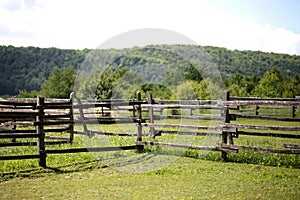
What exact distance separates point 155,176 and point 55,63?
4522 inches

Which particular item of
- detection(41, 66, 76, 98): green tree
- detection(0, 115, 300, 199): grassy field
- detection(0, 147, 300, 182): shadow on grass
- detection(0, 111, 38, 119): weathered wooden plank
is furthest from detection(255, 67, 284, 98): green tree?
detection(0, 111, 38, 119): weathered wooden plank

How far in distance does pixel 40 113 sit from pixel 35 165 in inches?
57.0

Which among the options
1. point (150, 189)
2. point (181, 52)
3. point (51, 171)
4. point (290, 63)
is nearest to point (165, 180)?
point (150, 189)

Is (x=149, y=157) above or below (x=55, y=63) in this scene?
below

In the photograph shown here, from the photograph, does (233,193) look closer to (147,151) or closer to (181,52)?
(147,151)

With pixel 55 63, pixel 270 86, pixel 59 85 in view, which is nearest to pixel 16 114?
pixel 270 86

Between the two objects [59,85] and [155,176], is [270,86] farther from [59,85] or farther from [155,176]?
[155,176]

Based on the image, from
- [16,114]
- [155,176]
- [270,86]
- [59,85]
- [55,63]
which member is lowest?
[155,176]

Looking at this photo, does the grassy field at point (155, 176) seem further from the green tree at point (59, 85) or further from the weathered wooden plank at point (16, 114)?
the green tree at point (59, 85)

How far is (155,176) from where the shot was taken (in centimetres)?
904

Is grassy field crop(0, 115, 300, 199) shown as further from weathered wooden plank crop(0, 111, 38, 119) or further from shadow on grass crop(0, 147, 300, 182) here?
weathered wooden plank crop(0, 111, 38, 119)

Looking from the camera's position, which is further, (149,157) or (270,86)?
(270,86)

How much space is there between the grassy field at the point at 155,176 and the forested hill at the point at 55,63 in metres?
86.1

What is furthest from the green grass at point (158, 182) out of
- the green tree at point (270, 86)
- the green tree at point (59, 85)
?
the green tree at point (59, 85)
